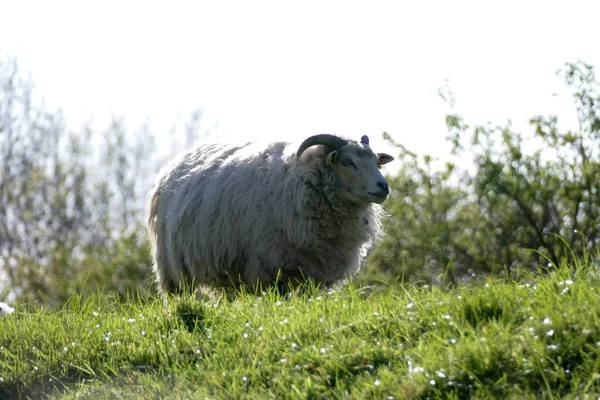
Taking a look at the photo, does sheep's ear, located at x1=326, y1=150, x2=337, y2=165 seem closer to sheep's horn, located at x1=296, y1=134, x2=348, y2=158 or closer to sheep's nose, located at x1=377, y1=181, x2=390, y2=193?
sheep's horn, located at x1=296, y1=134, x2=348, y2=158

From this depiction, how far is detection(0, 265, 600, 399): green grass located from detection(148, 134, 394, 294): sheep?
1.93m

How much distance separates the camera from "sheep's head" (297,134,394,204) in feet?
26.2

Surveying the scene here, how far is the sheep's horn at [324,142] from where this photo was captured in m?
8.10

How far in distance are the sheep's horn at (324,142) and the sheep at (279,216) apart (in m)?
0.01

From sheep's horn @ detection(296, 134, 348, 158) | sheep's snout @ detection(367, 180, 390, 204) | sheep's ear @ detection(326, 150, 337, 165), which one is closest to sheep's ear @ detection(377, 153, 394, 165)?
sheep's horn @ detection(296, 134, 348, 158)

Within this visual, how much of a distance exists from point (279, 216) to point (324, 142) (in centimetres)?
90

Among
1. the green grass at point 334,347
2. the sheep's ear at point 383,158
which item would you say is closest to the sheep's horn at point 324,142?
the sheep's ear at point 383,158

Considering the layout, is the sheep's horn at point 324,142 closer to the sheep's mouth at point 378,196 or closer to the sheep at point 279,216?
the sheep at point 279,216

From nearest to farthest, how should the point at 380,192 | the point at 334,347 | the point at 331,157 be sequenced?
the point at 334,347
the point at 380,192
the point at 331,157

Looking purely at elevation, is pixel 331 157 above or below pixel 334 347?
above

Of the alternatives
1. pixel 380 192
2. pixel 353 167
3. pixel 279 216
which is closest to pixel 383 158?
pixel 353 167

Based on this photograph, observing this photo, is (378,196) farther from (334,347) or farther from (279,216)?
(334,347)

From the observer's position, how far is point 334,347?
456 cm

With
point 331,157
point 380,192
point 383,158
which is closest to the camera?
point 380,192
